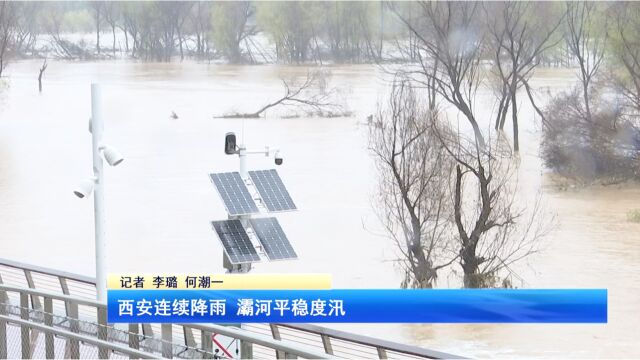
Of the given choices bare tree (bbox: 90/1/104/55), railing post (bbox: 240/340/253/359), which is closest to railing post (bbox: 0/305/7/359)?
railing post (bbox: 240/340/253/359)

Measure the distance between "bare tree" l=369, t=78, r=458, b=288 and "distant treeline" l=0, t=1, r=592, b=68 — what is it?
10.7m

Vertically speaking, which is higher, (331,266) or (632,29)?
(632,29)

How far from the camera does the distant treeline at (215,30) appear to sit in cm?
A: 3244

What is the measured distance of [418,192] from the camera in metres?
16.5

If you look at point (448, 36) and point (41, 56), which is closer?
point (448, 36)

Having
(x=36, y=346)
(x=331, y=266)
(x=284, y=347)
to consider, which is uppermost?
(x=284, y=347)

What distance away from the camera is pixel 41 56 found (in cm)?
3934

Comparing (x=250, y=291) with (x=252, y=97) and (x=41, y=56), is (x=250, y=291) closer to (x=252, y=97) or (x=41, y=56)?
(x=252, y=97)

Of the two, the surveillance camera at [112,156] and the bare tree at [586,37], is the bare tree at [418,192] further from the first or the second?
the surveillance camera at [112,156]

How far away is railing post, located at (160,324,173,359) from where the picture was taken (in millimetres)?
4285

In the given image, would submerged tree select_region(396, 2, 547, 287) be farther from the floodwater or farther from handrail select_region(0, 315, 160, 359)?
handrail select_region(0, 315, 160, 359)

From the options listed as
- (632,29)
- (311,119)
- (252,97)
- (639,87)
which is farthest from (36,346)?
(252,97)

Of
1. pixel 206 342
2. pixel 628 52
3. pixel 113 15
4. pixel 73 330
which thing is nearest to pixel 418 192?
pixel 628 52

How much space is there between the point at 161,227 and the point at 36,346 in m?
15.3
